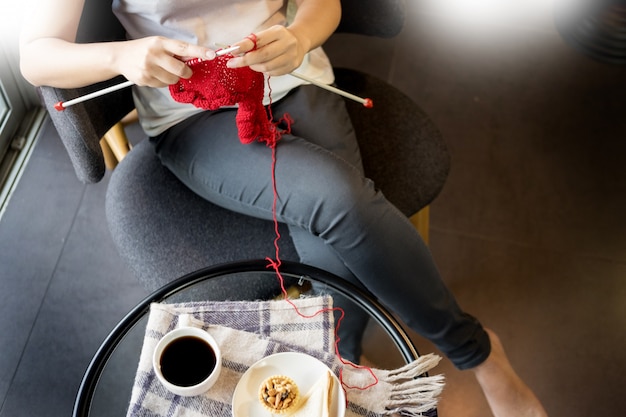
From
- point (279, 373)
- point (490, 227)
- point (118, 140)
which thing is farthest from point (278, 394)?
point (490, 227)

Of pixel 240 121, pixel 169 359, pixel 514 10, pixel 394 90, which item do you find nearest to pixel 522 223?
pixel 394 90

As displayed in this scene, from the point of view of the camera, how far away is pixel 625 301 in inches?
58.9

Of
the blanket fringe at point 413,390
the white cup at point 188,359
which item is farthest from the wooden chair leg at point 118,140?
the blanket fringe at point 413,390

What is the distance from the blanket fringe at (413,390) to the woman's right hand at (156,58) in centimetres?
49

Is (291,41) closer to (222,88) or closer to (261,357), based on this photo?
(222,88)

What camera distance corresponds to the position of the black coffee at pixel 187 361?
0.85 meters

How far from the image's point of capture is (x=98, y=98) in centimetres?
108

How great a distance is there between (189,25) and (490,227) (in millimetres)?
901

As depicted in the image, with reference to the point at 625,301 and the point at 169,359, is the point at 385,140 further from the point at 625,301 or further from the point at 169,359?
the point at 625,301

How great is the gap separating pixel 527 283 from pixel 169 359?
3.08ft

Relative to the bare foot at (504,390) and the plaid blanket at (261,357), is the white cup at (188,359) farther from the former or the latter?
the bare foot at (504,390)

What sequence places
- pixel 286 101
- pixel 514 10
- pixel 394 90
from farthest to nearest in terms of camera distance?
pixel 514 10
pixel 394 90
pixel 286 101

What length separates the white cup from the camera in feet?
2.77

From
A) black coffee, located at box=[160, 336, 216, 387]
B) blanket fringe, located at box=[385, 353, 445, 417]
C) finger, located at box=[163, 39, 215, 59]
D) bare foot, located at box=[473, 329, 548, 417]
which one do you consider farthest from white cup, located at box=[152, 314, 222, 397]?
bare foot, located at box=[473, 329, 548, 417]
